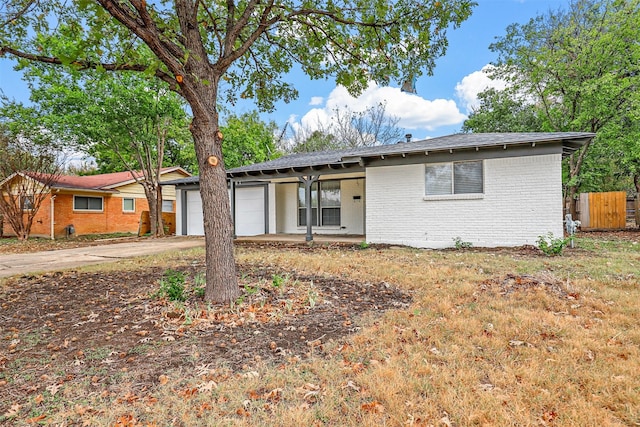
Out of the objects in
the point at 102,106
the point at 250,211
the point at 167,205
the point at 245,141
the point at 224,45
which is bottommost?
the point at 250,211

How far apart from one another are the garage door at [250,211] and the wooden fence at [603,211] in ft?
46.2

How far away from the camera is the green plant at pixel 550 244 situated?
7.69 m

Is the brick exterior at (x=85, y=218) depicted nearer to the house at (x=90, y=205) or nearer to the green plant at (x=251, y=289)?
the house at (x=90, y=205)

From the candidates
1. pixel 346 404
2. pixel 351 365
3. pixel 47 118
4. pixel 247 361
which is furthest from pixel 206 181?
pixel 47 118

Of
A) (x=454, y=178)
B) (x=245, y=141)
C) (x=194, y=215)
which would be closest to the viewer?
(x=454, y=178)

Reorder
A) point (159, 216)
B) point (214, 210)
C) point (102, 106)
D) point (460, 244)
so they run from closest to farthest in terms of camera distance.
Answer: point (214, 210), point (460, 244), point (102, 106), point (159, 216)

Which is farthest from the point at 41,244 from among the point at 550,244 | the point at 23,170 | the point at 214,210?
the point at 550,244

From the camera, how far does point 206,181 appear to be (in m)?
4.37

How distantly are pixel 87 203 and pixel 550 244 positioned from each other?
21.4 meters

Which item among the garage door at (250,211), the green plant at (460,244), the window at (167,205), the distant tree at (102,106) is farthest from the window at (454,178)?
the window at (167,205)

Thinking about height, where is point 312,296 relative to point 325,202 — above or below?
below

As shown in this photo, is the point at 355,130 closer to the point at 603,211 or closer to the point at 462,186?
the point at 603,211

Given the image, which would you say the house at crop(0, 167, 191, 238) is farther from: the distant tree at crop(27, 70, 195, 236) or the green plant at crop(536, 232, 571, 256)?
the green plant at crop(536, 232, 571, 256)

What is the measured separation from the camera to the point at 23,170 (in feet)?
49.8
